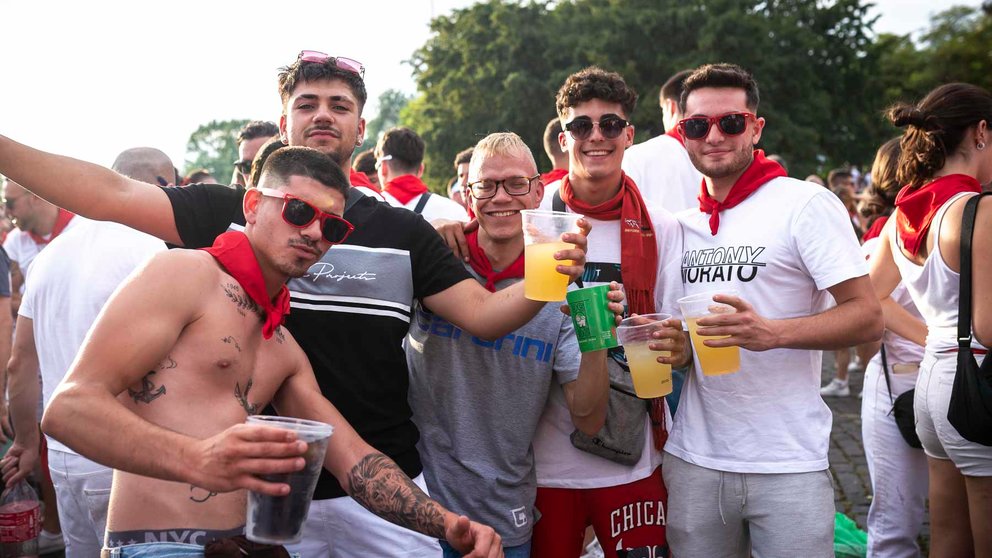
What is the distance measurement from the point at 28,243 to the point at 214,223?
5.39 m

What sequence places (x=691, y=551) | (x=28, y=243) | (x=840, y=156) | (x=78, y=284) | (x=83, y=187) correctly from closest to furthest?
1. (x=83, y=187)
2. (x=691, y=551)
3. (x=78, y=284)
4. (x=28, y=243)
5. (x=840, y=156)

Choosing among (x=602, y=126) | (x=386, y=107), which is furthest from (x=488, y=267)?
(x=386, y=107)

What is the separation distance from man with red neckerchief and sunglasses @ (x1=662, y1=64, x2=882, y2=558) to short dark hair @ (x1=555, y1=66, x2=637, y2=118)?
0.44 meters

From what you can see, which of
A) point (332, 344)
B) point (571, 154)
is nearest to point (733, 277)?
point (571, 154)

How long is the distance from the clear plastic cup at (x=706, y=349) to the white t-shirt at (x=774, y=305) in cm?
14

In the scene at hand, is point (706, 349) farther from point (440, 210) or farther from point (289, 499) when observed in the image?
point (440, 210)

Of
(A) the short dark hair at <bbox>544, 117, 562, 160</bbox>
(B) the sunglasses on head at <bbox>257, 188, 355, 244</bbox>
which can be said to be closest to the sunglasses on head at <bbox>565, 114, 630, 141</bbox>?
(B) the sunglasses on head at <bbox>257, 188, 355, 244</bbox>

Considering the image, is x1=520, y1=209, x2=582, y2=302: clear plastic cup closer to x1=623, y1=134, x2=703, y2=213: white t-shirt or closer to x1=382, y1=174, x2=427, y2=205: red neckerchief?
x1=623, y1=134, x2=703, y2=213: white t-shirt

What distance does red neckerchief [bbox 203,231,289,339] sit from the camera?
2463mm

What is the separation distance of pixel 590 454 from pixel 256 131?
4.03 m

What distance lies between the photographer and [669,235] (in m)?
3.52

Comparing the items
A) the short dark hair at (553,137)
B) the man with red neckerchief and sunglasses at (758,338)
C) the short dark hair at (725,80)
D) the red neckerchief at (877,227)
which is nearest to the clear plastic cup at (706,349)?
the man with red neckerchief and sunglasses at (758,338)

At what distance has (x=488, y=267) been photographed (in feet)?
11.1

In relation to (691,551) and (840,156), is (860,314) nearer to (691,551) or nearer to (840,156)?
(691,551)
